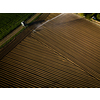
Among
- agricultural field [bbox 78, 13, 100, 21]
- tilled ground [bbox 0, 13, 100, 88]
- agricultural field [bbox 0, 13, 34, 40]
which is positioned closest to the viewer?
tilled ground [bbox 0, 13, 100, 88]

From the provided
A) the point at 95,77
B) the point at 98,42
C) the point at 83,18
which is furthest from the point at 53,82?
the point at 83,18

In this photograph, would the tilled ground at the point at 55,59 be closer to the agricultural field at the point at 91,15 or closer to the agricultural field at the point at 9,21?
the agricultural field at the point at 91,15

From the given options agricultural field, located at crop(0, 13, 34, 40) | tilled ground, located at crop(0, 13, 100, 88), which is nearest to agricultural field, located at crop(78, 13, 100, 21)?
tilled ground, located at crop(0, 13, 100, 88)

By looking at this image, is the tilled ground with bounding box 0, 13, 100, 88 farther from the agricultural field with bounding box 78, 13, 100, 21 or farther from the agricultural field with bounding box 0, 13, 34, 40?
the agricultural field with bounding box 0, 13, 34, 40

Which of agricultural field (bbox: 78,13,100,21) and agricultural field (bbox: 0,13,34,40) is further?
agricultural field (bbox: 0,13,34,40)

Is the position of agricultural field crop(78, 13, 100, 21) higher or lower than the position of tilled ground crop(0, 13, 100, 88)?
higher

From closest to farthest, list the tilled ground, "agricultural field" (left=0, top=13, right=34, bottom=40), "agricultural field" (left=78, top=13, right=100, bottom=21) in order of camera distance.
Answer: the tilled ground
"agricultural field" (left=78, top=13, right=100, bottom=21)
"agricultural field" (left=0, top=13, right=34, bottom=40)

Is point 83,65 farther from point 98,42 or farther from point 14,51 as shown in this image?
point 14,51

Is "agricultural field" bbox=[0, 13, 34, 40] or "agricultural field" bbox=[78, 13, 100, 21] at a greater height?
"agricultural field" bbox=[78, 13, 100, 21]
